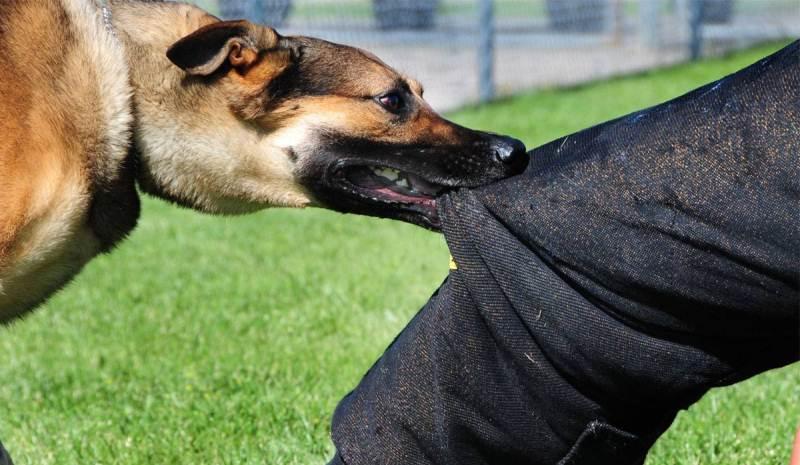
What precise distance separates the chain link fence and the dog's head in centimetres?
587

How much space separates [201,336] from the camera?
5.05m

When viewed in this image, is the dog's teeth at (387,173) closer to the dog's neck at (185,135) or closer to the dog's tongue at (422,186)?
the dog's tongue at (422,186)

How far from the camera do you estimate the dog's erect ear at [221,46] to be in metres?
3.21

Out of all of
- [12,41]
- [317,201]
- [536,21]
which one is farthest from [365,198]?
[536,21]

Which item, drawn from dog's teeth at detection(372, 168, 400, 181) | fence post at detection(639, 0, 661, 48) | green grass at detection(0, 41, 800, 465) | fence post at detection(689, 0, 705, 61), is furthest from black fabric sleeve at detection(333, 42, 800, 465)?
fence post at detection(689, 0, 705, 61)

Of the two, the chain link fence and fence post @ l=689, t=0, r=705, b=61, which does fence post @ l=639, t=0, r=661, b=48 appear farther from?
fence post @ l=689, t=0, r=705, b=61

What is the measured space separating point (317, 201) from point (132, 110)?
662 millimetres

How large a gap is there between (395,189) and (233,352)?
5.60ft

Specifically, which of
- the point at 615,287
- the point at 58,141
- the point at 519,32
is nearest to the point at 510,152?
the point at 615,287

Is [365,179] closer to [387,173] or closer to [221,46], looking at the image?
[387,173]

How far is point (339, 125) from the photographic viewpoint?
346cm

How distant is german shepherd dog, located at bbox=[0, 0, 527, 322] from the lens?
3.09 meters

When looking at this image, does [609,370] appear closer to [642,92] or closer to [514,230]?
[514,230]

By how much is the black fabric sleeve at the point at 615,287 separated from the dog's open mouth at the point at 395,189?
1.55 ft
